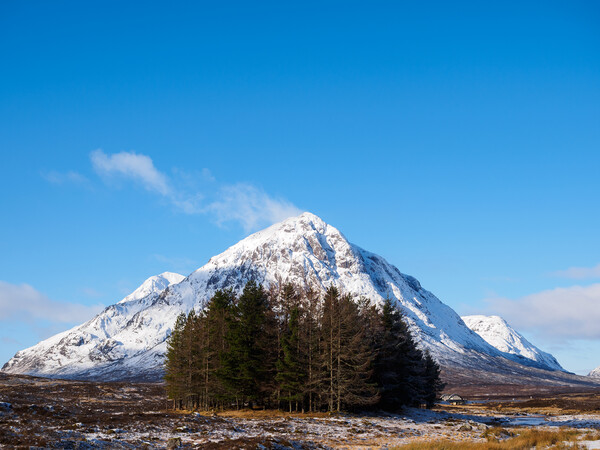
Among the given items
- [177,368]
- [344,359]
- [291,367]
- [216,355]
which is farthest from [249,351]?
[177,368]

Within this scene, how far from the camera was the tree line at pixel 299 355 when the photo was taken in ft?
152

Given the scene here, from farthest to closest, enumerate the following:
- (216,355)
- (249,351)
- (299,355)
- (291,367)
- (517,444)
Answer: (216,355), (249,351), (299,355), (291,367), (517,444)

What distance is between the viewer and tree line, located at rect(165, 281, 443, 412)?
46312mm

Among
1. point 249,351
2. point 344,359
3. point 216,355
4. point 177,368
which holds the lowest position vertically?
point 177,368

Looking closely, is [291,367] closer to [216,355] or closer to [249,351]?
[249,351]

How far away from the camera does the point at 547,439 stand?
26328 millimetres

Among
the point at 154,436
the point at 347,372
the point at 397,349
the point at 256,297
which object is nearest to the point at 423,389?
the point at 397,349

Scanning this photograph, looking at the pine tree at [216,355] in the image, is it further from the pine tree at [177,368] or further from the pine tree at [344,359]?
the pine tree at [344,359]

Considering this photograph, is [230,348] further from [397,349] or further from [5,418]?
[5,418]

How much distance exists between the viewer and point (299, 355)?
47406 mm

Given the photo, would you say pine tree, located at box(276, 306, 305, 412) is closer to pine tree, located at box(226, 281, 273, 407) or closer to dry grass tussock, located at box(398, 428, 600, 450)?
pine tree, located at box(226, 281, 273, 407)

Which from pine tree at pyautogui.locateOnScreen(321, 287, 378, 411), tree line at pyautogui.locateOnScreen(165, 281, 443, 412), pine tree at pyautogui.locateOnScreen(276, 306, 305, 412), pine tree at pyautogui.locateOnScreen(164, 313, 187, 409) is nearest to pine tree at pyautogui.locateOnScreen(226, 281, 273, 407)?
tree line at pyautogui.locateOnScreen(165, 281, 443, 412)

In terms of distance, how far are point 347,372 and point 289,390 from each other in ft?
20.8

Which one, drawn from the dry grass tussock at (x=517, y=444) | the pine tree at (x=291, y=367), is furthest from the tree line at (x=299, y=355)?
the dry grass tussock at (x=517, y=444)
